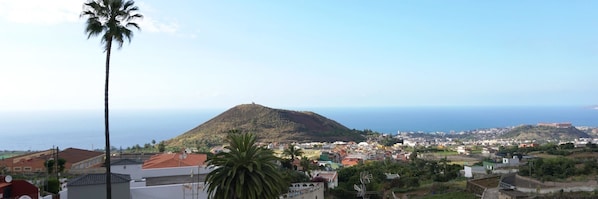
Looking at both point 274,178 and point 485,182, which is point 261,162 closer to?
point 274,178

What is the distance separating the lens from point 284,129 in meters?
95.2

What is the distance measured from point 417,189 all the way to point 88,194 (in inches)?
752

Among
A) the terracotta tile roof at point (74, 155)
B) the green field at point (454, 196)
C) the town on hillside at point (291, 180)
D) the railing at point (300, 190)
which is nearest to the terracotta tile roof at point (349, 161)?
the town on hillside at point (291, 180)

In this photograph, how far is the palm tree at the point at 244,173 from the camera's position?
1362 centimetres

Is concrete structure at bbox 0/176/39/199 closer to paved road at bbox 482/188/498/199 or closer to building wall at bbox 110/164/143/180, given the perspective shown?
building wall at bbox 110/164/143/180

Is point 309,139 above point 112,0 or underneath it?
underneath

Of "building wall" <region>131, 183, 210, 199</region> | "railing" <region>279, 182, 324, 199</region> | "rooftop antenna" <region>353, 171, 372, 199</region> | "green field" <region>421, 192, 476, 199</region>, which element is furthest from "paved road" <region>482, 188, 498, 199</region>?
"building wall" <region>131, 183, 210, 199</region>

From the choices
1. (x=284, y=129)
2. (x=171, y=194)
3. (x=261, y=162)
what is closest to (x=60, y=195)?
(x=171, y=194)

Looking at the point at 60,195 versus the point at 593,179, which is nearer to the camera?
the point at 60,195

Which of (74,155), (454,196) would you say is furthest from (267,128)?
(454,196)

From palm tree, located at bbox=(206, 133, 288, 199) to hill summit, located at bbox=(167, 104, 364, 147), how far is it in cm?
6462

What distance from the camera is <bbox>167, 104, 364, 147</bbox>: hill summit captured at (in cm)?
8534

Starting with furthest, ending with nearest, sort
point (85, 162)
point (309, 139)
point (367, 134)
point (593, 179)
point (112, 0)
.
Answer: point (367, 134) < point (309, 139) < point (85, 162) < point (593, 179) < point (112, 0)

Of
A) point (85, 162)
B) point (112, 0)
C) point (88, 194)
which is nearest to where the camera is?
point (112, 0)
